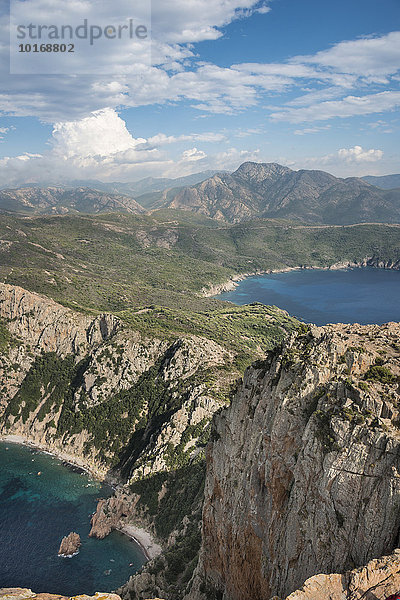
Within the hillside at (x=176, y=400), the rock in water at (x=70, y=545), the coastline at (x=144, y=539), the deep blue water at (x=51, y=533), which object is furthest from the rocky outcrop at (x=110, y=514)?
the rock in water at (x=70, y=545)

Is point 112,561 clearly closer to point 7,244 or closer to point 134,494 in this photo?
point 134,494

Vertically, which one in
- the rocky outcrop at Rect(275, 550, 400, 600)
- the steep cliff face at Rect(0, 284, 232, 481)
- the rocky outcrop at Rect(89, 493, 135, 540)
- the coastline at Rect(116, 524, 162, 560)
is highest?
the rocky outcrop at Rect(275, 550, 400, 600)

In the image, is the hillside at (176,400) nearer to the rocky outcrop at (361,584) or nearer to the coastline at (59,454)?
the coastline at (59,454)

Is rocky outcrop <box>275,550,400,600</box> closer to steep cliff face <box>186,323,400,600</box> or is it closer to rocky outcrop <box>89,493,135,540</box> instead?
steep cliff face <box>186,323,400,600</box>

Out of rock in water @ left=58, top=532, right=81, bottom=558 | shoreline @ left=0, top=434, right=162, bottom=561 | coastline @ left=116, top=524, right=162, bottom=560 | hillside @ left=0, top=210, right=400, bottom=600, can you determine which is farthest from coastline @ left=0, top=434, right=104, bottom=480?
rock in water @ left=58, top=532, right=81, bottom=558

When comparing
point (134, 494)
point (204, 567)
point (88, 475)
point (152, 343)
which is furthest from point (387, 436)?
point (152, 343)
